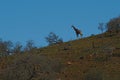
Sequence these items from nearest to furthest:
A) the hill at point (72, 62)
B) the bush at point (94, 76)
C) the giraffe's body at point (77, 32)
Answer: the hill at point (72, 62)
the bush at point (94, 76)
the giraffe's body at point (77, 32)

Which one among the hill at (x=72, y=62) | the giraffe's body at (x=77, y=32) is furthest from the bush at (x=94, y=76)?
the giraffe's body at (x=77, y=32)

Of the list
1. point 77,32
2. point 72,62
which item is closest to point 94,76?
point 72,62

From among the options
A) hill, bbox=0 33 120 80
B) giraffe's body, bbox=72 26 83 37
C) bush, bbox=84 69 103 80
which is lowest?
bush, bbox=84 69 103 80

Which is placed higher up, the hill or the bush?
the hill

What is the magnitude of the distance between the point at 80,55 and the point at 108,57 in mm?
3715

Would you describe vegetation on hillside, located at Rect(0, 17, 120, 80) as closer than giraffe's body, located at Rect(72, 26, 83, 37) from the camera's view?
Yes

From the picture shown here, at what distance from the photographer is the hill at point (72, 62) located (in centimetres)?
A: 4994

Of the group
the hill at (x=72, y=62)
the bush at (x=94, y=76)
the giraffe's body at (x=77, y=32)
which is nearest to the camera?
the hill at (x=72, y=62)

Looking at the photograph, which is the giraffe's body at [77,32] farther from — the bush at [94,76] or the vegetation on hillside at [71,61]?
the bush at [94,76]

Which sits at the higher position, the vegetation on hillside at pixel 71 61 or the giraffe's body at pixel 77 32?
the giraffe's body at pixel 77 32

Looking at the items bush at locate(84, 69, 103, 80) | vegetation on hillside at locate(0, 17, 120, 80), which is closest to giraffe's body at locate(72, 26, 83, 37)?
vegetation on hillside at locate(0, 17, 120, 80)

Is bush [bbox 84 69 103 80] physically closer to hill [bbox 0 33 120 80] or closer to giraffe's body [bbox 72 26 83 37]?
hill [bbox 0 33 120 80]

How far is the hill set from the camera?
49938mm

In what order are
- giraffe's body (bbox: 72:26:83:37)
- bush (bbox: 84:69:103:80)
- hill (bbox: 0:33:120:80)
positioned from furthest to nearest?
giraffe's body (bbox: 72:26:83:37) → bush (bbox: 84:69:103:80) → hill (bbox: 0:33:120:80)
